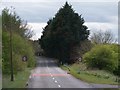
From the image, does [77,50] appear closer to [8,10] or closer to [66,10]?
[66,10]

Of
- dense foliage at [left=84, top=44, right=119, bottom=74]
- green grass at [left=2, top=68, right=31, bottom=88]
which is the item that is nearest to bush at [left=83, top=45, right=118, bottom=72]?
dense foliage at [left=84, top=44, right=119, bottom=74]

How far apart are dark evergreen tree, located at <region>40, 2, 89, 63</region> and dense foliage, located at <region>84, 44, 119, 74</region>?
3493cm

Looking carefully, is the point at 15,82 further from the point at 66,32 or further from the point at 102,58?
the point at 66,32

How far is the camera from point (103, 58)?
7344 cm

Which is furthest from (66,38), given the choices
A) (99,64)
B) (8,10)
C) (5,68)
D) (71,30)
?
(5,68)

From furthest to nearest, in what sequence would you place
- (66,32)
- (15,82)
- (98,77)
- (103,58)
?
(66,32) → (103,58) → (98,77) → (15,82)

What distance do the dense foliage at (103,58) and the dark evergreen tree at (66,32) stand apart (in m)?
34.9

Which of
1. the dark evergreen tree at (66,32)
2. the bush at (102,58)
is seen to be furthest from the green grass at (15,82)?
the dark evergreen tree at (66,32)

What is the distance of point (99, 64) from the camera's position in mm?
74000

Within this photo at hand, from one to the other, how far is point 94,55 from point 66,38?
3701 centimetres

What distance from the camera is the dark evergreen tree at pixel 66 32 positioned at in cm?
11025

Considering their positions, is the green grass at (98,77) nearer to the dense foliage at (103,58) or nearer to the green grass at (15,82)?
the green grass at (15,82)

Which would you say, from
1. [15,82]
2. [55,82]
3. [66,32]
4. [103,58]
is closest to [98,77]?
[55,82]

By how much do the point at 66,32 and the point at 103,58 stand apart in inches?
1496
